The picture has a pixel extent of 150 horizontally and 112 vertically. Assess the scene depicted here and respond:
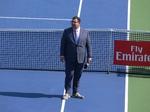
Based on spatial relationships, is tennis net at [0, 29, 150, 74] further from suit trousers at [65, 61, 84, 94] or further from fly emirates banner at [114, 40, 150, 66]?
suit trousers at [65, 61, 84, 94]

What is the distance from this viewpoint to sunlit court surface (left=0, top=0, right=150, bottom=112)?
11.4 m

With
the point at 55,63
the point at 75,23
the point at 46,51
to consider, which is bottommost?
the point at 55,63

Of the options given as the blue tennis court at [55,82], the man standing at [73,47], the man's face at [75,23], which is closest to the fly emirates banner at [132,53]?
the blue tennis court at [55,82]

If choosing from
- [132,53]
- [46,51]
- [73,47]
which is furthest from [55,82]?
[132,53]

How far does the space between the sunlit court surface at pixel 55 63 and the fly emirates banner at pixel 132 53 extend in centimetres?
30

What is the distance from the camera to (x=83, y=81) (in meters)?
12.6

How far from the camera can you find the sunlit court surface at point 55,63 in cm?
1145

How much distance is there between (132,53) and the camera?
42.8 feet

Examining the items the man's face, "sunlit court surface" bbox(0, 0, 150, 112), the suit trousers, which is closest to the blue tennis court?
"sunlit court surface" bbox(0, 0, 150, 112)

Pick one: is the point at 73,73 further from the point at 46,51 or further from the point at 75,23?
the point at 46,51

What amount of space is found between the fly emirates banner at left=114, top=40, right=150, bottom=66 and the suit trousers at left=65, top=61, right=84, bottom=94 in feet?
6.65

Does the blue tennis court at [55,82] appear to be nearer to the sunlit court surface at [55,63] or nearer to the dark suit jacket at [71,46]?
the sunlit court surface at [55,63]

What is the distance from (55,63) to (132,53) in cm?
227

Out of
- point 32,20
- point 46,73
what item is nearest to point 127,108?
point 46,73
